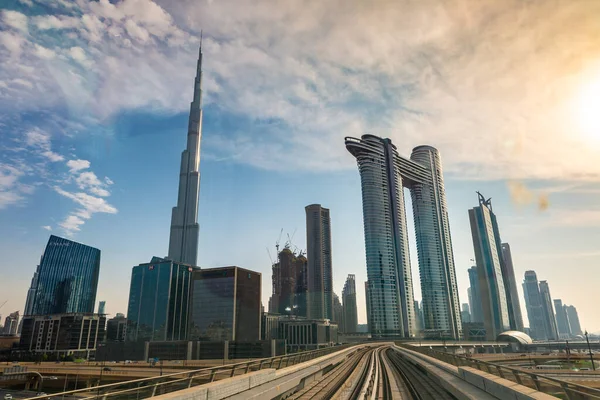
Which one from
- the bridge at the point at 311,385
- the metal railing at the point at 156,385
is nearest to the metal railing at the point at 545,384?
the bridge at the point at 311,385

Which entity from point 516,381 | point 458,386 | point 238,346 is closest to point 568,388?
point 516,381

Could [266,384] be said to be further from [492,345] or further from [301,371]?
[492,345]

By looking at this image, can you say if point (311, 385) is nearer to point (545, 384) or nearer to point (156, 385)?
point (156, 385)

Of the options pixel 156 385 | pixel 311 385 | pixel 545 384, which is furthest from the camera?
pixel 311 385

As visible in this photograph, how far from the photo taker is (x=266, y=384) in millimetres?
17641

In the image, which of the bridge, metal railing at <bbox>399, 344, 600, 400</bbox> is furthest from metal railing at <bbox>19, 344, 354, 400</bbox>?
metal railing at <bbox>399, 344, 600, 400</bbox>

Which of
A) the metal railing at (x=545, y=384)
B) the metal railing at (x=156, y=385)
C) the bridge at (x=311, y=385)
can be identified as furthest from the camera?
the bridge at (x=311, y=385)

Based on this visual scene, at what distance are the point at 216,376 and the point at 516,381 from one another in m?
11.2

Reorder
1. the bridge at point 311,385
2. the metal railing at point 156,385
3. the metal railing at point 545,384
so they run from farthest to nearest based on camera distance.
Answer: the bridge at point 311,385 → the metal railing at point 156,385 → the metal railing at point 545,384

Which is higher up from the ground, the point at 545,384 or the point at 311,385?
the point at 545,384

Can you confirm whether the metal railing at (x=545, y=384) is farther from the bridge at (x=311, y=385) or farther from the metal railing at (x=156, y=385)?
the metal railing at (x=156, y=385)

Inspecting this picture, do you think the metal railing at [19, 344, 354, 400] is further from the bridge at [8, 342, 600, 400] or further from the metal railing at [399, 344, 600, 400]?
the metal railing at [399, 344, 600, 400]

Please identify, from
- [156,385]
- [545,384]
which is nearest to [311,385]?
[156,385]

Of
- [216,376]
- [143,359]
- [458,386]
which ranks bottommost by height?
[143,359]
